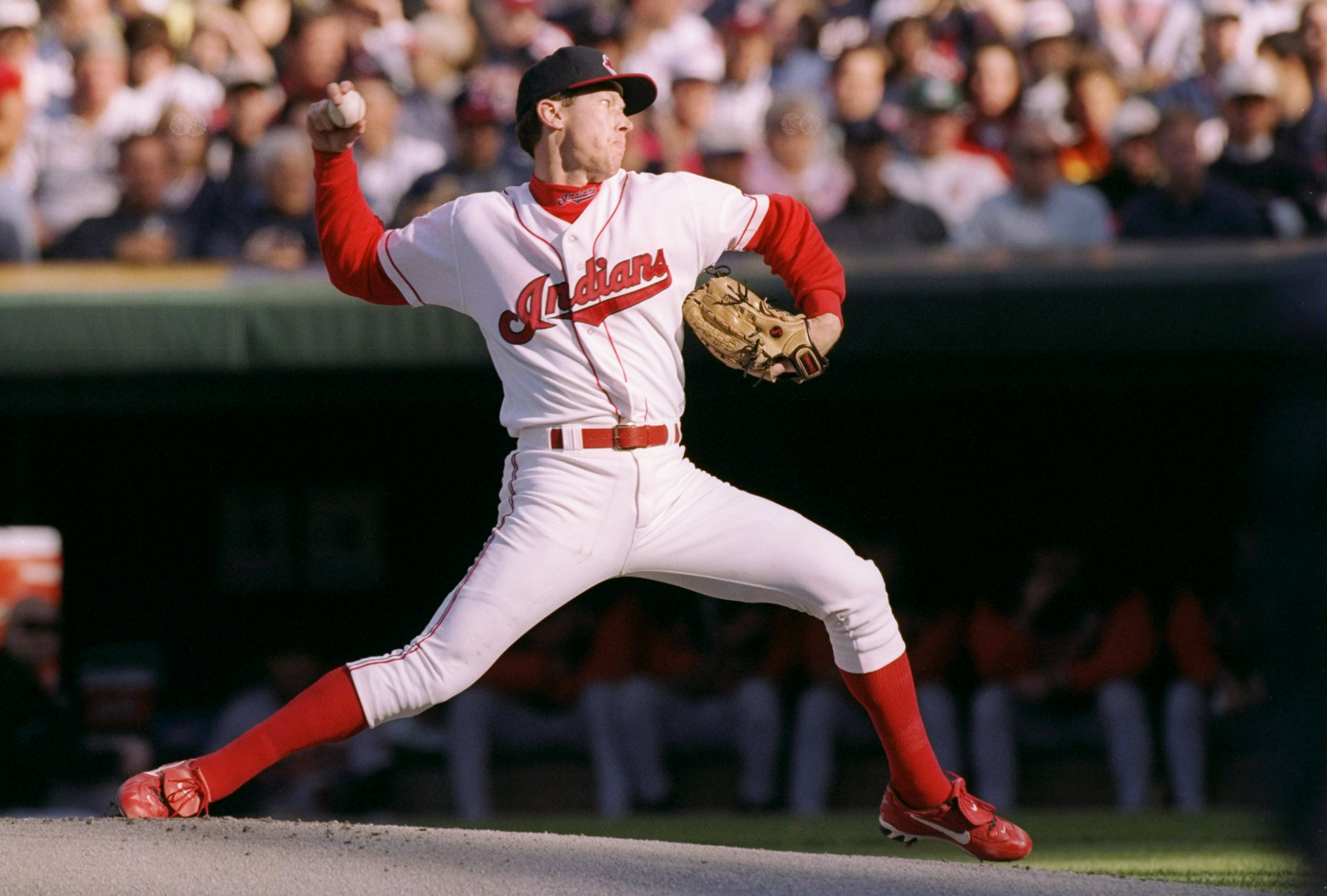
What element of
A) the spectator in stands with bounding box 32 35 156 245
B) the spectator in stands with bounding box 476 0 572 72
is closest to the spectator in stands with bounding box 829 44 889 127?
the spectator in stands with bounding box 476 0 572 72

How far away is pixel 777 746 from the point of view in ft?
19.2

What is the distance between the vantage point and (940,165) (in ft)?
20.0

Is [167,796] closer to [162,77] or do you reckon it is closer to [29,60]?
[162,77]

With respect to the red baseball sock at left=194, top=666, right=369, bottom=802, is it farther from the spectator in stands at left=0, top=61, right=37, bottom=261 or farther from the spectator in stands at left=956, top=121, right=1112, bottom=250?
the spectator in stands at left=956, top=121, right=1112, bottom=250

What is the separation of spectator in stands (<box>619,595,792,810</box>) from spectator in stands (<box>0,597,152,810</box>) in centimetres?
171

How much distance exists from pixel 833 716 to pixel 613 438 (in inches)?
126

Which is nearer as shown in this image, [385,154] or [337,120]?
[337,120]

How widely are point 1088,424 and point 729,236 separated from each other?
3.53 m

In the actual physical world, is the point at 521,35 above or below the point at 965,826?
above

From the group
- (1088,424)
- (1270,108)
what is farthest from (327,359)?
(1270,108)

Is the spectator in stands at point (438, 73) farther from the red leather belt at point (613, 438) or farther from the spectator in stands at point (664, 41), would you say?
the red leather belt at point (613, 438)

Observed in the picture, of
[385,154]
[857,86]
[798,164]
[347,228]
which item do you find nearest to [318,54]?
[385,154]

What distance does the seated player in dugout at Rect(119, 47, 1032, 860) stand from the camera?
110 inches

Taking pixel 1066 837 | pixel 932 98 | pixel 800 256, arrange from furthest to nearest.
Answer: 1. pixel 932 98
2. pixel 1066 837
3. pixel 800 256
